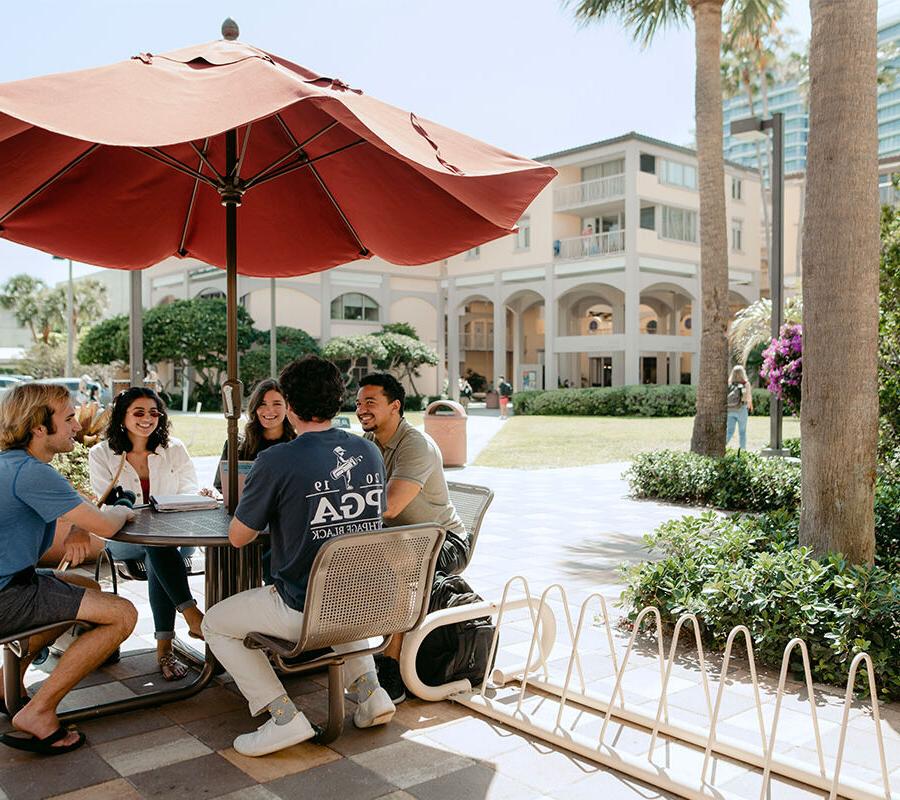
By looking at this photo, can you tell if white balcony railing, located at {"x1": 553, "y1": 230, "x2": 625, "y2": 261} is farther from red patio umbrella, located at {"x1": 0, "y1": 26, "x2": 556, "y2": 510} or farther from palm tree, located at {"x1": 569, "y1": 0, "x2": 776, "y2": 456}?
red patio umbrella, located at {"x1": 0, "y1": 26, "x2": 556, "y2": 510}

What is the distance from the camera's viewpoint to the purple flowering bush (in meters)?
11.7

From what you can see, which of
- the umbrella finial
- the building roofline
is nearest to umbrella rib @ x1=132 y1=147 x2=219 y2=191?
the umbrella finial

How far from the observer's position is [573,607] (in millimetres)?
5855

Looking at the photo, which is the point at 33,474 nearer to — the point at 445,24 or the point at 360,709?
the point at 360,709

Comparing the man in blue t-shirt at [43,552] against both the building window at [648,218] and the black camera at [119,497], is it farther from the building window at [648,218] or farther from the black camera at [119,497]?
the building window at [648,218]

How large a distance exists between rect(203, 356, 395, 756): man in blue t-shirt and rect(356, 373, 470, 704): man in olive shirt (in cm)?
62

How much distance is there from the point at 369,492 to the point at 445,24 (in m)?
7.19

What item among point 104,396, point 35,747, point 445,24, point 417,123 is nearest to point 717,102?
point 445,24

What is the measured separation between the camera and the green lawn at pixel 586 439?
17.3 meters

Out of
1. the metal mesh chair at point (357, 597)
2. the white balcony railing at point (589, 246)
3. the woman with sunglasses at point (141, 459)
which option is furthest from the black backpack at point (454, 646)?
the white balcony railing at point (589, 246)

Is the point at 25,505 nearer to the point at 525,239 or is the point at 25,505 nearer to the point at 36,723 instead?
the point at 36,723

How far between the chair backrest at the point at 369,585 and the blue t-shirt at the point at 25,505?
1101 mm

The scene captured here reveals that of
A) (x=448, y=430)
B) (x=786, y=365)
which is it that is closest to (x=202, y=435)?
(x=448, y=430)

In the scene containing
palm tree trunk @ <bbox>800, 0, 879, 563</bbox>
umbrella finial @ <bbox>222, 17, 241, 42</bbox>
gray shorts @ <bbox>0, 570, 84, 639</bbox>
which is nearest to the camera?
gray shorts @ <bbox>0, 570, 84, 639</bbox>
